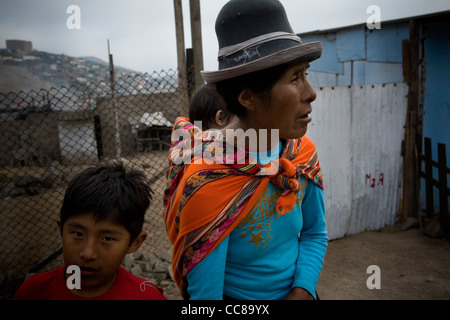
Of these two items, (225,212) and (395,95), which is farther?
(395,95)

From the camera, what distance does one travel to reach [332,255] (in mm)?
4848

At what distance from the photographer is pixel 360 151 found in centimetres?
527

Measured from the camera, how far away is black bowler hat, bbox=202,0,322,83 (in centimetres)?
118

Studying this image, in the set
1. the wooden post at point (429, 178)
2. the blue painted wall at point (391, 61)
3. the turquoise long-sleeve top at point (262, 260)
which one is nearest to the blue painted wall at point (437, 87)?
the blue painted wall at point (391, 61)

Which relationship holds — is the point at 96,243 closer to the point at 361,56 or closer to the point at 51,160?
the point at 361,56

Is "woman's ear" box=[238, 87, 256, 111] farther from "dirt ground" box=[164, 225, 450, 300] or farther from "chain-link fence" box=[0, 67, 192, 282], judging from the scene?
"dirt ground" box=[164, 225, 450, 300]

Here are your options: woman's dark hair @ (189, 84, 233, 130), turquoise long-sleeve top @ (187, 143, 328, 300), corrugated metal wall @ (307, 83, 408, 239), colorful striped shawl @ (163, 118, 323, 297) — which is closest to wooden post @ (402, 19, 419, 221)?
corrugated metal wall @ (307, 83, 408, 239)

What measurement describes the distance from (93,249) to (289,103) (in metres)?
0.99

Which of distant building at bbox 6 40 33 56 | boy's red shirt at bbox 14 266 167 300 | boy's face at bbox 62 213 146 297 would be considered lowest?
boy's red shirt at bbox 14 266 167 300

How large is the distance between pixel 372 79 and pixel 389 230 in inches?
113

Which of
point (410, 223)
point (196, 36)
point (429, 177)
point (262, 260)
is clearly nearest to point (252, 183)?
point (262, 260)

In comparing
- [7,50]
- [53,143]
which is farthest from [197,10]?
[7,50]

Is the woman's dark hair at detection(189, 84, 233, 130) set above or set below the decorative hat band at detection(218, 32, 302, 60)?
below
